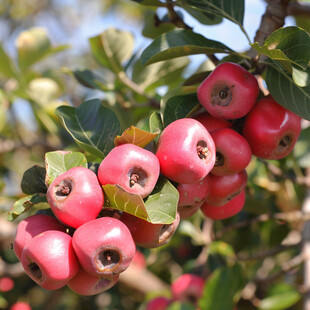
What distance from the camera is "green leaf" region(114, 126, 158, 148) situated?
2.56 ft

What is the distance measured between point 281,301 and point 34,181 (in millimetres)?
1103

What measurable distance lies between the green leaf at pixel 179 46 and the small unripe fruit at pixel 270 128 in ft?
0.56

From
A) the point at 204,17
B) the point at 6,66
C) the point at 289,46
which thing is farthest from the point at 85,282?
the point at 6,66

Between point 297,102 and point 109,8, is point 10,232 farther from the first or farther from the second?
point 109,8

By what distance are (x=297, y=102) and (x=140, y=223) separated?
1.40 feet

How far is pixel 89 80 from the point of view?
1486 millimetres

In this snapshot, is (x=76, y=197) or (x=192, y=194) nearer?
(x=76, y=197)

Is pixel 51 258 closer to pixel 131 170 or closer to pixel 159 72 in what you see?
pixel 131 170

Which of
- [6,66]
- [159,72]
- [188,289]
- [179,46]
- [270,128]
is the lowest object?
[188,289]

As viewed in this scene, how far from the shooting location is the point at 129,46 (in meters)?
1.57

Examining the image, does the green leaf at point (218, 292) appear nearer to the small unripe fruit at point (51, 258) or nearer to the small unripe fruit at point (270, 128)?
the small unripe fruit at point (270, 128)

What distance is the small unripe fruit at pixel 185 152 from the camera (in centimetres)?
78

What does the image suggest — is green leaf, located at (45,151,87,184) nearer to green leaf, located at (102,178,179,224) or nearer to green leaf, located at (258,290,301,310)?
green leaf, located at (102,178,179,224)

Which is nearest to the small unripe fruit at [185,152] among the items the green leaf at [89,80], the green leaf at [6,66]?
the green leaf at [89,80]
